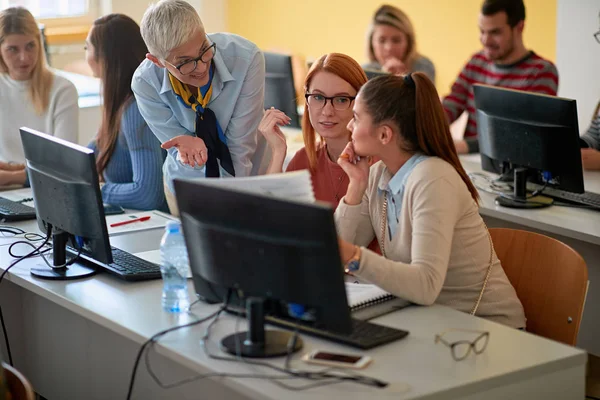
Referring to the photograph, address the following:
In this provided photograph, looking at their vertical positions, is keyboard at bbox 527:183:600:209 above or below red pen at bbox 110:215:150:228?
below

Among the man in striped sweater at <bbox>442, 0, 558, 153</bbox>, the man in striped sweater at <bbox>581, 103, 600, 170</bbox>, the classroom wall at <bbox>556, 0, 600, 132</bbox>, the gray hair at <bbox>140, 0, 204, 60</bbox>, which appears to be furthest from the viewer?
the classroom wall at <bbox>556, 0, 600, 132</bbox>

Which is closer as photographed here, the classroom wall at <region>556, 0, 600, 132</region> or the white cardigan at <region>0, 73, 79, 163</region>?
the white cardigan at <region>0, 73, 79, 163</region>

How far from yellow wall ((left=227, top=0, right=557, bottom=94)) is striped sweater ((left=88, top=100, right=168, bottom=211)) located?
2868mm

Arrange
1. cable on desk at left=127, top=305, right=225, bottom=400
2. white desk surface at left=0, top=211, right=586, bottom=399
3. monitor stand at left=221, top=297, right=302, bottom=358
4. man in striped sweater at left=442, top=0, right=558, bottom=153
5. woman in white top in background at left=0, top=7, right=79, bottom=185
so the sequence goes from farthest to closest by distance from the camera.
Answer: man in striped sweater at left=442, top=0, right=558, bottom=153 → woman in white top in background at left=0, top=7, right=79, bottom=185 → cable on desk at left=127, top=305, right=225, bottom=400 → monitor stand at left=221, top=297, right=302, bottom=358 → white desk surface at left=0, top=211, right=586, bottom=399

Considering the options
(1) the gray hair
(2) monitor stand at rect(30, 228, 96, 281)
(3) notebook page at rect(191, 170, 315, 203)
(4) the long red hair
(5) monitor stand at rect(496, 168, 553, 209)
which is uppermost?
(1) the gray hair

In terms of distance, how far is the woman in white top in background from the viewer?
Answer: 150 inches

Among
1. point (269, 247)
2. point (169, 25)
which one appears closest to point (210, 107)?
point (169, 25)

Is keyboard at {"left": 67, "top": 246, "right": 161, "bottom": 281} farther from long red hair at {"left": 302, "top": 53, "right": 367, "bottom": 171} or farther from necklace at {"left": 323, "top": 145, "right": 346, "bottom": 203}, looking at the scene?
long red hair at {"left": 302, "top": 53, "right": 367, "bottom": 171}

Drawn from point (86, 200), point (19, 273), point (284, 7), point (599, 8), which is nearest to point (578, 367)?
point (86, 200)

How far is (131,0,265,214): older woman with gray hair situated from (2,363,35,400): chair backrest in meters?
1.00

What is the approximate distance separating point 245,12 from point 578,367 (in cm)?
521

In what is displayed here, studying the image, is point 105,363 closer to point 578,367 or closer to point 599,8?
point 578,367

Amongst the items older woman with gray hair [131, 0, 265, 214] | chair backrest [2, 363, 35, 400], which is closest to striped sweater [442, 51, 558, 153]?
older woman with gray hair [131, 0, 265, 214]

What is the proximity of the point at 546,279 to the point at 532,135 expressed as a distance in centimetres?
89
